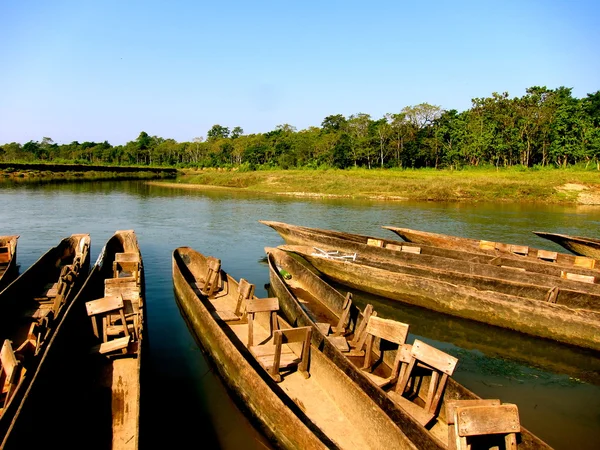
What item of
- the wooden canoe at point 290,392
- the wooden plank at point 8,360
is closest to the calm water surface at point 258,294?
the wooden canoe at point 290,392

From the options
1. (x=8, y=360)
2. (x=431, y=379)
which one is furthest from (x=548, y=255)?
(x=8, y=360)

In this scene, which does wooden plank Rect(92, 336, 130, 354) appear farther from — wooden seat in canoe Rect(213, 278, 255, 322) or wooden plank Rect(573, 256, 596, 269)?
wooden plank Rect(573, 256, 596, 269)

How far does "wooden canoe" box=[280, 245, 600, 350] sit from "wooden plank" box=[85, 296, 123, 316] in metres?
7.98

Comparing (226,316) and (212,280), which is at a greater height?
(212,280)

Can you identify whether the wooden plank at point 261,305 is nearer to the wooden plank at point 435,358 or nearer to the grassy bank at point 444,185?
the wooden plank at point 435,358

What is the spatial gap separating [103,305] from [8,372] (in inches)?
84.2

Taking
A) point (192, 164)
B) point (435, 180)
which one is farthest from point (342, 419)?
point (192, 164)

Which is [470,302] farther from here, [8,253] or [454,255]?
[8,253]

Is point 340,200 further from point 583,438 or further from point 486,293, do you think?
point 583,438

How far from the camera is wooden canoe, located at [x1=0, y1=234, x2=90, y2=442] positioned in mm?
5840

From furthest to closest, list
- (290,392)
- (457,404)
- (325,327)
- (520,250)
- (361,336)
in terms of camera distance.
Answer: (520,250) < (325,327) < (361,336) < (290,392) < (457,404)

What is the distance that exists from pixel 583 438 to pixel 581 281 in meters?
6.25

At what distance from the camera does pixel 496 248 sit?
633 inches

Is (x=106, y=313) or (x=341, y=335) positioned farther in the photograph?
(x=341, y=335)
